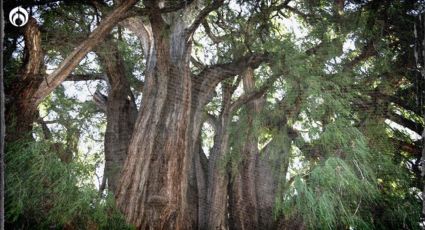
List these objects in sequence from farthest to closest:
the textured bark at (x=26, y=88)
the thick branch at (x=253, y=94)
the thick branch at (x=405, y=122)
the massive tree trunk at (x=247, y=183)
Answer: the massive tree trunk at (x=247, y=183)
the thick branch at (x=253, y=94)
the thick branch at (x=405, y=122)
the textured bark at (x=26, y=88)

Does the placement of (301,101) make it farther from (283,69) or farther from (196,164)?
(196,164)

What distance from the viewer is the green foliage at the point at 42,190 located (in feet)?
6.39

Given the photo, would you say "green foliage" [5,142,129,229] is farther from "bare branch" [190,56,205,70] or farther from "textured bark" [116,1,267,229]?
→ "bare branch" [190,56,205,70]

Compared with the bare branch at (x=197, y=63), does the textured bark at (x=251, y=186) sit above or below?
below

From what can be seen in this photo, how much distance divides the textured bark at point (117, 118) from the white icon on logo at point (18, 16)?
4.05 ft

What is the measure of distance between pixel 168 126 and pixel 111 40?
0.73 m

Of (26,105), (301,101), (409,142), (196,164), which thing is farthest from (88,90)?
(409,142)

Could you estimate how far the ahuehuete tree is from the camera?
7.98 feet

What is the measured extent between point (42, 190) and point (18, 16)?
84cm

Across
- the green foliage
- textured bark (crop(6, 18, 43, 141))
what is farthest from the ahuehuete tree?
the green foliage

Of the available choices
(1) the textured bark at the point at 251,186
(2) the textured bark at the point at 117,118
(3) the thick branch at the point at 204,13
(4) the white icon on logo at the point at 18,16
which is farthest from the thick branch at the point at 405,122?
(4) the white icon on logo at the point at 18,16

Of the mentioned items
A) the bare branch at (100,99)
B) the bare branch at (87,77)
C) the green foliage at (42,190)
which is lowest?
the green foliage at (42,190)

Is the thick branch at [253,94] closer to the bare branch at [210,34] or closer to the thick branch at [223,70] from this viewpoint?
the thick branch at [223,70]

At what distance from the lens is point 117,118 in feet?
12.0
